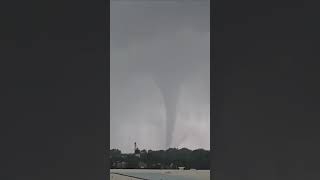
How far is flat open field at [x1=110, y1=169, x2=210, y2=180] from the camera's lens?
146 inches

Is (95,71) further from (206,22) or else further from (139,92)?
(206,22)

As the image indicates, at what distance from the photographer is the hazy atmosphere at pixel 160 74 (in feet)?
12.4

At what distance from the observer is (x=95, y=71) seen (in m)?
3.69

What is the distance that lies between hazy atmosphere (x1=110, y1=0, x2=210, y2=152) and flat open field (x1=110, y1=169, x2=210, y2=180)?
7.7 inches

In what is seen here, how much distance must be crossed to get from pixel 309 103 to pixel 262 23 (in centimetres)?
72

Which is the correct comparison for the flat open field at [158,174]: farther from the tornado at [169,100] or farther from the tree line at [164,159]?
the tornado at [169,100]

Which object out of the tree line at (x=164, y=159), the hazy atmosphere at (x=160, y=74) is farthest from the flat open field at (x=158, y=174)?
the hazy atmosphere at (x=160, y=74)

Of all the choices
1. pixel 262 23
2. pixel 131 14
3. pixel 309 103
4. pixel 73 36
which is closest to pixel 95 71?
pixel 73 36

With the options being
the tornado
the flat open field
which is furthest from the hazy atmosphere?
the flat open field

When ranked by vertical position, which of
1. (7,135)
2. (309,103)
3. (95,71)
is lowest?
(7,135)

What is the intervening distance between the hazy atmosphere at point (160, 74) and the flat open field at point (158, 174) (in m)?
0.19

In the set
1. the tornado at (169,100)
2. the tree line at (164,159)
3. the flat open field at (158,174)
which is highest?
the tornado at (169,100)

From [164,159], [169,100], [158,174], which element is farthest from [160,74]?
[158,174]

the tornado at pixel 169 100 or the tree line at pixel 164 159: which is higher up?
the tornado at pixel 169 100
